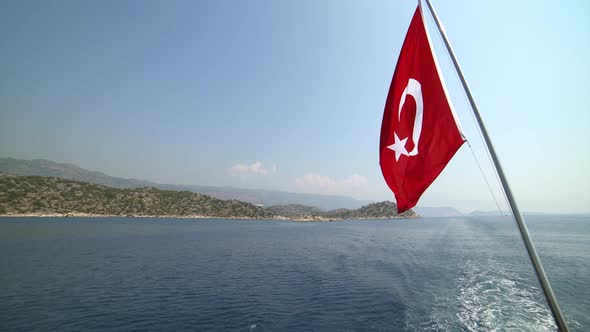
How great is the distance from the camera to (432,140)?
23.5 ft

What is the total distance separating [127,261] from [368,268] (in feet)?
108

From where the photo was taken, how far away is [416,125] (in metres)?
7.84

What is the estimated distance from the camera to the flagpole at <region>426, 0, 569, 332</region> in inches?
165

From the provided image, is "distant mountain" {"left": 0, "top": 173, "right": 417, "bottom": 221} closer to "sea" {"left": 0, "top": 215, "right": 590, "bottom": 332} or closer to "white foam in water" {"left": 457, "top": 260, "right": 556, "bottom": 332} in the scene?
"sea" {"left": 0, "top": 215, "right": 590, "bottom": 332}

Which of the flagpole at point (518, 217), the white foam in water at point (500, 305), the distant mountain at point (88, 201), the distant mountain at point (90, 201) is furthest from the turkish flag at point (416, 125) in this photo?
the distant mountain at point (90, 201)

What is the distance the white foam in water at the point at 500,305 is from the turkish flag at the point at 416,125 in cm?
1581

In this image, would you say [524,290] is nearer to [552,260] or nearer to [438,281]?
[438,281]

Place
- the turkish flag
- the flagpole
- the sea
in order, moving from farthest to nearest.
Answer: the sea, the turkish flag, the flagpole

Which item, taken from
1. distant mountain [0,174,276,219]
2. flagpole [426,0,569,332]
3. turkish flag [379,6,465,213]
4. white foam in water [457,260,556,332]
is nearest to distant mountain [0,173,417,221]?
distant mountain [0,174,276,219]

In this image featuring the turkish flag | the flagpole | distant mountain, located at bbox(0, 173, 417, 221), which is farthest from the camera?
distant mountain, located at bbox(0, 173, 417, 221)

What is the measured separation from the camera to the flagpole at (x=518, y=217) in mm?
4180

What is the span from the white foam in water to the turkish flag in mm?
15805

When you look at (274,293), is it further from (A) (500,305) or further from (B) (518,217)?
(B) (518,217)

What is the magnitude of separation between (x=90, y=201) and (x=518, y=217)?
6520 inches
